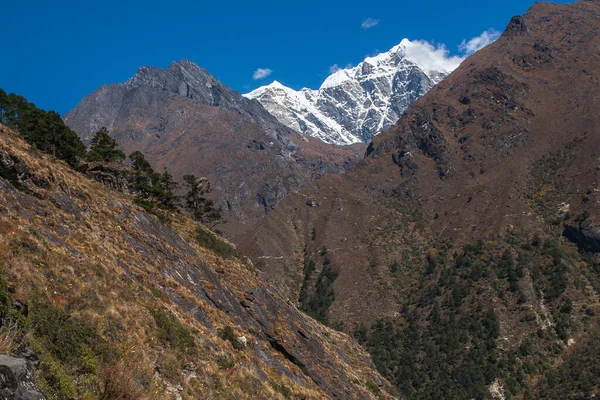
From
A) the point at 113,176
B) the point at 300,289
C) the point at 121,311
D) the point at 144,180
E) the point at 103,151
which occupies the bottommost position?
the point at 300,289

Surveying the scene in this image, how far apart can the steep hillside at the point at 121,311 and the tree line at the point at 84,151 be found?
10.4m

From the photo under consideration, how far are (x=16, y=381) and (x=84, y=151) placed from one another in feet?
197

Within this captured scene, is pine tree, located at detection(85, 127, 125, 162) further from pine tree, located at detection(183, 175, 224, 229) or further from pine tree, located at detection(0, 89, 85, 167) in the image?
pine tree, located at detection(183, 175, 224, 229)

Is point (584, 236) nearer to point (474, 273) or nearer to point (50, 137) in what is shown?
point (474, 273)

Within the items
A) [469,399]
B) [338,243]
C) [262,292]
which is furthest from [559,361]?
[262,292]

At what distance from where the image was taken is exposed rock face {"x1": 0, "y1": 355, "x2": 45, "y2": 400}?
6.49m

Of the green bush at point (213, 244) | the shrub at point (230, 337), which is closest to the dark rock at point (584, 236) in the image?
the green bush at point (213, 244)

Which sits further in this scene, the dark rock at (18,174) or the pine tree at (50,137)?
the pine tree at (50,137)

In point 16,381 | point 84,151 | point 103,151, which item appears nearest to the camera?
point 16,381

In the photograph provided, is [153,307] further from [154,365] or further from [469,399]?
[469,399]

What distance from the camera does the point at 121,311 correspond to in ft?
49.0

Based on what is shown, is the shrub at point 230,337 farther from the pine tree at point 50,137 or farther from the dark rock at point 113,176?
the pine tree at point 50,137

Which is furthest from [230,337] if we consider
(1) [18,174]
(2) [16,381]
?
(2) [16,381]

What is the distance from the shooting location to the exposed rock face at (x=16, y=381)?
6.49m
